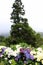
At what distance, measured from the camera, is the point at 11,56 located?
222 inches

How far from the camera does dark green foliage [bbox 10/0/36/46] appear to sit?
3272 centimetres

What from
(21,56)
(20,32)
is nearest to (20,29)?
(20,32)

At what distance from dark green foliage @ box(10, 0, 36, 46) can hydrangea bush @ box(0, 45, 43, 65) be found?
2622 cm

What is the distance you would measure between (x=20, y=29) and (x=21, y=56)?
28.4 metres

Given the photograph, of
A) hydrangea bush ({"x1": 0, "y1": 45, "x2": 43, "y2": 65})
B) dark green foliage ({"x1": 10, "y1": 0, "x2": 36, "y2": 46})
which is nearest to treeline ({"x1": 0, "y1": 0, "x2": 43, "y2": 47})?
dark green foliage ({"x1": 10, "y1": 0, "x2": 36, "y2": 46})

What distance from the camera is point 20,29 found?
34000 millimetres

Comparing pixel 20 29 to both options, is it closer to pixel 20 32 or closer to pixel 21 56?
pixel 20 32

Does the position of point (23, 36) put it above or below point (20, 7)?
below

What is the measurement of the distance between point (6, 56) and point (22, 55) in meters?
0.30

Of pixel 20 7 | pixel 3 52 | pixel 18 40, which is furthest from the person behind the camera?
pixel 20 7

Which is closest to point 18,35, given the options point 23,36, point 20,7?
point 23,36

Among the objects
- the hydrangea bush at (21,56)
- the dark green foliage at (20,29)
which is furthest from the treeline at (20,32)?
the hydrangea bush at (21,56)

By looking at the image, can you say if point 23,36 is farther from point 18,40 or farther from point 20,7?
point 20,7

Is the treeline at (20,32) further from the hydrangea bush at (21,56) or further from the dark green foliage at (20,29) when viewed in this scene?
the hydrangea bush at (21,56)
